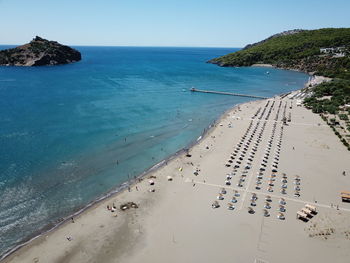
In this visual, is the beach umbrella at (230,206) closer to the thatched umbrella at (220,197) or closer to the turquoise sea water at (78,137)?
the thatched umbrella at (220,197)

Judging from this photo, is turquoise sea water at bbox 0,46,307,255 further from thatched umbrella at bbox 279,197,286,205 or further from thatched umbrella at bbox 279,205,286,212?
thatched umbrella at bbox 279,205,286,212

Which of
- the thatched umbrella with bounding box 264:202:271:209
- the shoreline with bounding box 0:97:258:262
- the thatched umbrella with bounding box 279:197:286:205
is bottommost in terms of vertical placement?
the shoreline with bounding box 0:97:258:262

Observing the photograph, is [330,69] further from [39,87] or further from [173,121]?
[39,87]

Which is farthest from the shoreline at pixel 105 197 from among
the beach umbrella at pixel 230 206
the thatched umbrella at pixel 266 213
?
the thatched umbrella at pixel 266 213

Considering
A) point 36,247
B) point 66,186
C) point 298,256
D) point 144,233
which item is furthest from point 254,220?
point 66,186

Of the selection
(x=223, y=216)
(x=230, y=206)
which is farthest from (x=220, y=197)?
(x=223, y=216)

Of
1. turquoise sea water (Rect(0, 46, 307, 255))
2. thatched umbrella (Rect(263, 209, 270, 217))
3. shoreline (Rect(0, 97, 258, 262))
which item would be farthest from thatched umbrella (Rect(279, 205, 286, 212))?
turquoise sea water (Rect(0, 46, 307, 255))

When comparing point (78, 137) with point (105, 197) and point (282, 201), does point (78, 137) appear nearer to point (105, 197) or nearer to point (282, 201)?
point (105, 197)

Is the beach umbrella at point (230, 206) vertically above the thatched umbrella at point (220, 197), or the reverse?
the thatched umbrella at point (220, 197)
